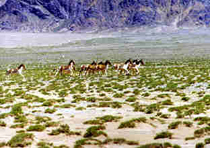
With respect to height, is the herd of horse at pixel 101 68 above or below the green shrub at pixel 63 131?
above

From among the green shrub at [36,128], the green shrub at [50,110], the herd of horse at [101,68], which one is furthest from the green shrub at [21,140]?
the herd of horse at [101,68]

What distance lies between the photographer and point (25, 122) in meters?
13.5

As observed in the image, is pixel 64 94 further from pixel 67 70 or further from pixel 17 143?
pixel 67 70

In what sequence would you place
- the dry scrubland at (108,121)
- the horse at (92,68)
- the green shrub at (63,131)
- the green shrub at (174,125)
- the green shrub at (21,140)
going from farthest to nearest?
1. the horse at (92,68)
2. the green shrub at (174,125)
3. the green shrub at (63,131)
4. the dry scrubland at (108,121)
5. the green shrub at (21,140)

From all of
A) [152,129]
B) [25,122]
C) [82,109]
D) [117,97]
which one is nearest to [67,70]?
[117,97]

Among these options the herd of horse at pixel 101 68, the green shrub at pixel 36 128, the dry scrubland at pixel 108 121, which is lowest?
the dry scrubland at pixel 108 121

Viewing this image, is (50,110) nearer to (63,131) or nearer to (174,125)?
(63,131)

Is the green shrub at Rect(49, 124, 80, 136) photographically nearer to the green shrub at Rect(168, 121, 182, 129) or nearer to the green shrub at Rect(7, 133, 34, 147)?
the green shrub at Rect(7, 133, 34, 147)

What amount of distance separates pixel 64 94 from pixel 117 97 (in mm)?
4161

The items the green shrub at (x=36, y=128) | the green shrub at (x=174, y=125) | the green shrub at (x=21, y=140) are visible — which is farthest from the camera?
the green shrub at (x=36, y=128)

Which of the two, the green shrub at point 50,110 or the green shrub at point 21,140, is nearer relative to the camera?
the green shrub at point 21,140

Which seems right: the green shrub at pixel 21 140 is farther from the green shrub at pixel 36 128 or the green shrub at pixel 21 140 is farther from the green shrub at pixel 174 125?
the green shrub at pixel 174 125

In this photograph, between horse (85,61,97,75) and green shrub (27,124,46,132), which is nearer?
green shrub (27,124,46,132)

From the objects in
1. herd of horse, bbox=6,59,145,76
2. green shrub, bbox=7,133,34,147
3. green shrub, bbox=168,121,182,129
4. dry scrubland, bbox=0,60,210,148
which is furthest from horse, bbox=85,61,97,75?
green shrub, bbox=7,133,34,147
